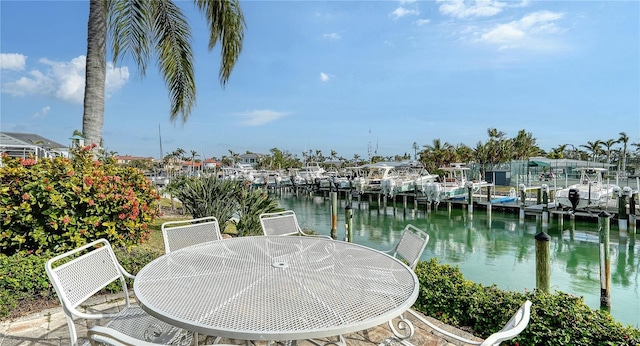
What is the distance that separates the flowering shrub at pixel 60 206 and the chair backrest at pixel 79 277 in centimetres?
187

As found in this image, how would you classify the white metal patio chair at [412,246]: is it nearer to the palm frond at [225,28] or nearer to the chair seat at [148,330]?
the chair seat at [148,330]

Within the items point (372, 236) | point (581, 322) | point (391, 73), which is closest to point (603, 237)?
point (581, 322)

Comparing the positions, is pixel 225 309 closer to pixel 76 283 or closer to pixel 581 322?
pixel 76 283

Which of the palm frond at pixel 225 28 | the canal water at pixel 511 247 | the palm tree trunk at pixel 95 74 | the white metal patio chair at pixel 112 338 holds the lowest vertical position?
the canal water at pixel 511 247

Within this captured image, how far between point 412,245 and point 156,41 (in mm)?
6381

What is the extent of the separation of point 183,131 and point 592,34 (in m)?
9.74

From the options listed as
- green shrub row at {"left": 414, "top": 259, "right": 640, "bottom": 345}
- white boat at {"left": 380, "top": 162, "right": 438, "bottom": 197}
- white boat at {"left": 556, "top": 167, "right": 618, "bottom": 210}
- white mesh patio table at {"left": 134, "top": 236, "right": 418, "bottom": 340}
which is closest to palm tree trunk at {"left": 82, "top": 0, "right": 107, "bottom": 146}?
white mesh patio table at {"left": 134, "top": 236, "right": 418, "bottom": 340}

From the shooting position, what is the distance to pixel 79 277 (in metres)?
2.18

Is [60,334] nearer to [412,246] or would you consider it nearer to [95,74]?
[412,246]

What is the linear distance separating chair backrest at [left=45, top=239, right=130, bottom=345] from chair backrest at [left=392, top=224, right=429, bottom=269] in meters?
2.20

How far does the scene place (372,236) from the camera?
13.3m

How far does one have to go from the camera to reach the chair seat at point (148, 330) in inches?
75.7

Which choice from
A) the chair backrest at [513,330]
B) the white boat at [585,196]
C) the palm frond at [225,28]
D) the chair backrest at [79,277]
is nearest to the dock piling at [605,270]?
the chair backrest at [513,330]

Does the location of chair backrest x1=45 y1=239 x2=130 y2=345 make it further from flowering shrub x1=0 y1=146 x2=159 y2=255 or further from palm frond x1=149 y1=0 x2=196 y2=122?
palm frond x1=149 y1=0 x2=196 y2=122
